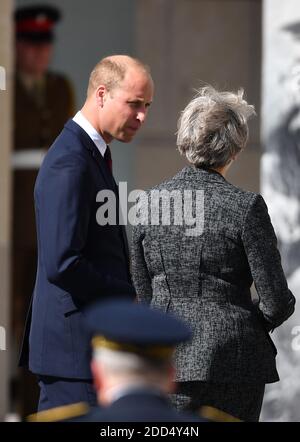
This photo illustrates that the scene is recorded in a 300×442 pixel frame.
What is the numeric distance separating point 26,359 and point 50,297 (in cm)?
25

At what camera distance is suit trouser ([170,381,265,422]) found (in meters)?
3.47

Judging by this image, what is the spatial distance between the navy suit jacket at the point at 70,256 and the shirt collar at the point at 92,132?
0.02 m

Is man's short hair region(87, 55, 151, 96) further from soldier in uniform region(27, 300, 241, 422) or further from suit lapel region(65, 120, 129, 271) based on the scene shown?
soldier in uniform region(27, 300, 241, 422)

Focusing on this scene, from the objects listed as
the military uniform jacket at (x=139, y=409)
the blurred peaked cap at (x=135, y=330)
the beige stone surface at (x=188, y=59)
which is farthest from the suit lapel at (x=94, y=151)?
the beige stone surface at (x=188, y=59)

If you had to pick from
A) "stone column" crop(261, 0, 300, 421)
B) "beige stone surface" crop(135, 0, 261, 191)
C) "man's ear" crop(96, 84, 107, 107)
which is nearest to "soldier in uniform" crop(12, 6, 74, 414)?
"beige stone surface" crop(135, 0, 261, 191)

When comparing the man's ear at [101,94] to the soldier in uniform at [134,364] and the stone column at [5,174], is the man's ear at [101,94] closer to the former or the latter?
the soldier in uniform at [134,364]

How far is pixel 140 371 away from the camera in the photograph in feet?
7.00

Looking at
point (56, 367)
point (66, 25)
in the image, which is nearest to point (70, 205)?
point (56, 367)

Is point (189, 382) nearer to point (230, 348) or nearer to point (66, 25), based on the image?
point (230, 348)

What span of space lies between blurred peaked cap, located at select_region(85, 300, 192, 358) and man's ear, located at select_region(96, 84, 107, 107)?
139 centimetres

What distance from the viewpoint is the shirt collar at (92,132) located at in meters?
3.63

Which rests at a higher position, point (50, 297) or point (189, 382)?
point (50, 297)

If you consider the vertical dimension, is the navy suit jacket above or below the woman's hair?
below

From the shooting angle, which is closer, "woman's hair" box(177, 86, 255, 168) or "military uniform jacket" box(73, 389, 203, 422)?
"military uniform jacket" box(73, 389, 203, 422)
